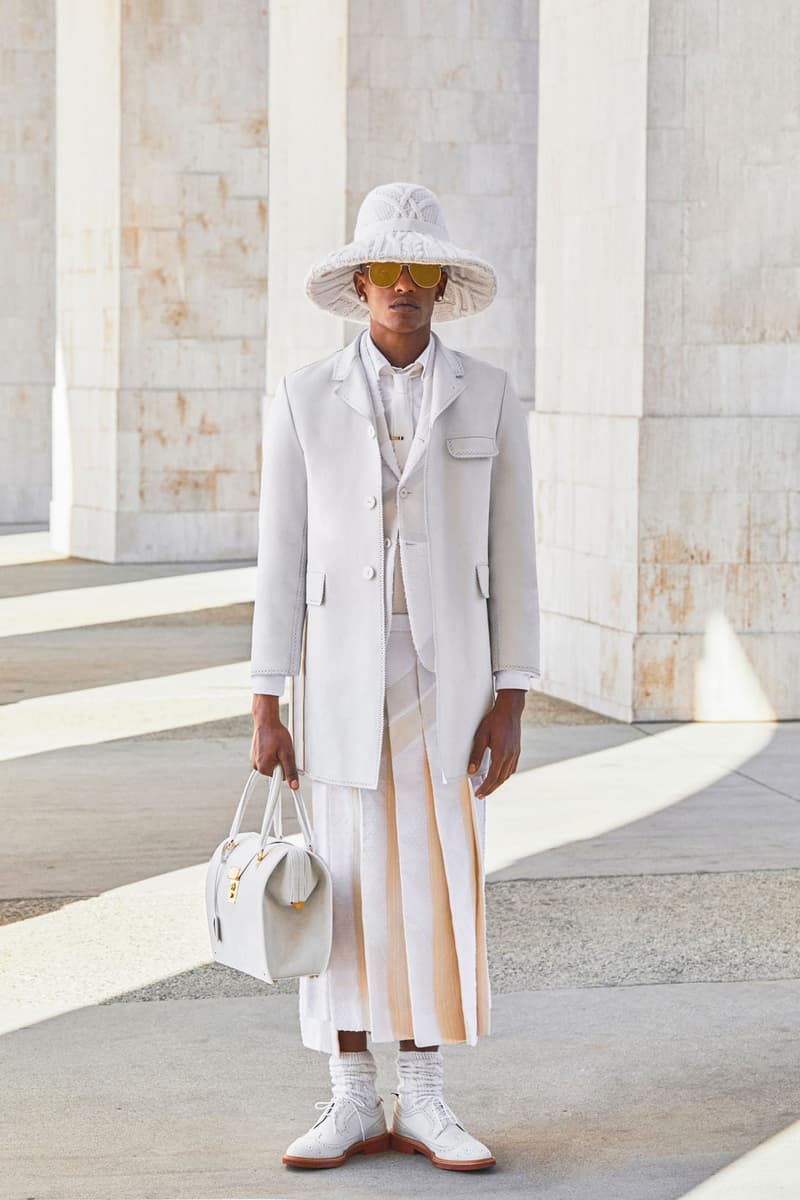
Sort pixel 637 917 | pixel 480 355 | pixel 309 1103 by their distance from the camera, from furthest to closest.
A: 1. pixel 480 355
2. pixel 637 917
3. pixel 309 1103

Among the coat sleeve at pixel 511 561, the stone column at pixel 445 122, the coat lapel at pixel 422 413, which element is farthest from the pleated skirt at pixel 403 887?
the stone column at pixel 445 122

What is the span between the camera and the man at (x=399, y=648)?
4.82m

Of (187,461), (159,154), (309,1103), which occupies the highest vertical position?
(159,154)

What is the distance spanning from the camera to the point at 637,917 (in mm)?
7125

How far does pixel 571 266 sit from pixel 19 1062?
7359 millimetres

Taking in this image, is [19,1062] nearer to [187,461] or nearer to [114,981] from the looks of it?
[114,981]

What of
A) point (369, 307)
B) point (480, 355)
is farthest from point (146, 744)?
point (480, 355)

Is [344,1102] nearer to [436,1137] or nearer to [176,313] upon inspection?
[436,1137]

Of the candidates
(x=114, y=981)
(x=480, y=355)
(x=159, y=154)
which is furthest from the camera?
(x=159, y=154)

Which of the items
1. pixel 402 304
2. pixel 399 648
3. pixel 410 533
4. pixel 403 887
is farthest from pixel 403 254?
pixel 403 887

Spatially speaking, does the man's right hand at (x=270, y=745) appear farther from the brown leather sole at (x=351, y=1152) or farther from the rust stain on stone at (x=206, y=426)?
the rust stain on stone at (x=206, y=426)

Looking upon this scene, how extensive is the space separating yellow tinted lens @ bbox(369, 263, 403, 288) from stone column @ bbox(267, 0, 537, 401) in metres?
11.6

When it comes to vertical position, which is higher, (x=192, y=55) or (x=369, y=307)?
(x=192, y=55)

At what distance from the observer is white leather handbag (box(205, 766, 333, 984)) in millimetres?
4668
